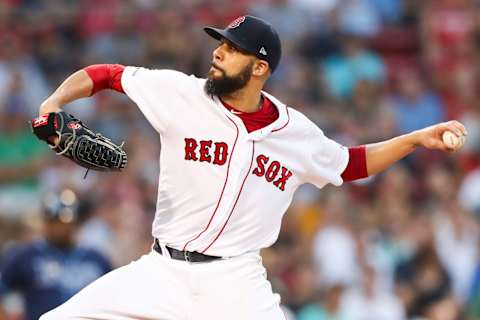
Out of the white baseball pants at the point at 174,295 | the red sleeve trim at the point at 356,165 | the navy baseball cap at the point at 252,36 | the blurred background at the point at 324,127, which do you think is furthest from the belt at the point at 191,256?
the blurred background at the point at 324,127

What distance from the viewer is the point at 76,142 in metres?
5.60

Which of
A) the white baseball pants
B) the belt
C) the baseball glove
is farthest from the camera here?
the belt

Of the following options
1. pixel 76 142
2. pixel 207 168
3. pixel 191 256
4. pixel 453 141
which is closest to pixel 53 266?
pixel 191 256

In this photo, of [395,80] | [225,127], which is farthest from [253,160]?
[395,80]

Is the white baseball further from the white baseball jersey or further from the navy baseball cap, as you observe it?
the navy baseball cap

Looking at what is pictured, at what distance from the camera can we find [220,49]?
612 cm

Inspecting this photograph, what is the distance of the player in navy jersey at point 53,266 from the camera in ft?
27.1

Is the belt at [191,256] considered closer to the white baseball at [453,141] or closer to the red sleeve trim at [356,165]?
the red sleeve trim at [356,165]

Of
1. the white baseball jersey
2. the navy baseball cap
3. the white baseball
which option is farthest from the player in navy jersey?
the white baseball

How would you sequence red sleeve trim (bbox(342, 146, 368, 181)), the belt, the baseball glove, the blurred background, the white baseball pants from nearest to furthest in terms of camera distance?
the baseball glove → the white baseball pants → the belt → red sleeve trim (bbox(342, 146, 368, 181)) → the blurred background

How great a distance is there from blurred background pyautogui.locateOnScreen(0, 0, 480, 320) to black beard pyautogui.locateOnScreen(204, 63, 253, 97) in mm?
3340

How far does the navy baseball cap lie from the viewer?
6051mm

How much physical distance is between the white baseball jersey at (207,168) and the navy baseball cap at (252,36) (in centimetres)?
27

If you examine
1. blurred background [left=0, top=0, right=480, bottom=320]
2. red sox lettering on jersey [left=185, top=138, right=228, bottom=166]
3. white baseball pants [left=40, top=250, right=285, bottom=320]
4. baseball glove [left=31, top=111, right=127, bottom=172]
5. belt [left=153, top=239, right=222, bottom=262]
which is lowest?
blurred background [left=0, top=0, right=480, bottom=320]
